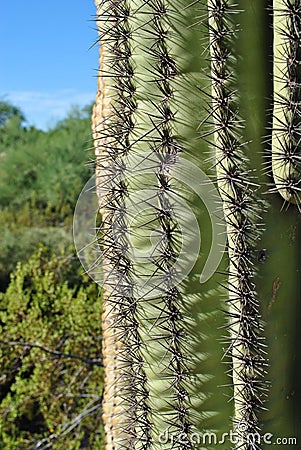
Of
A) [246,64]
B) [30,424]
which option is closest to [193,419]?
[246,64]

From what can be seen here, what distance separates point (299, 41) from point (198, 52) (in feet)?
0.51

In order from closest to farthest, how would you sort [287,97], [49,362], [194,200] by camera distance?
[287,97] < [194,200] < [49,362]

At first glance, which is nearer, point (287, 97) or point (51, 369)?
point (287, 97)

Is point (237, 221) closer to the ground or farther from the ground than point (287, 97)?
closer to the ground

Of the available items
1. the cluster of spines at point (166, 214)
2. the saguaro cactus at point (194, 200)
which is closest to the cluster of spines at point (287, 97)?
the saguaro cactus at point (194, 200)

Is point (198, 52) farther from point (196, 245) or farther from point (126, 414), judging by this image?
point (126, 414)

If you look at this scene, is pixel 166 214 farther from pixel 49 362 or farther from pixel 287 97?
pixel 49 362

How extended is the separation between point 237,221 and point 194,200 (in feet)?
0.25

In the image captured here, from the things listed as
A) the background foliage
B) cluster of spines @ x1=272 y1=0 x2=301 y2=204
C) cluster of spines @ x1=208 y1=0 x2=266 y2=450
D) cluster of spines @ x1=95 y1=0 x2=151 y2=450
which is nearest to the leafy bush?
the background foliage

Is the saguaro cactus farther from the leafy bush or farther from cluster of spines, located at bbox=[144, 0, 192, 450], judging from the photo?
the leafy bush

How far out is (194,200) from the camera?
86cm

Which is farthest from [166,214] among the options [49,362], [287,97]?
[49,362]

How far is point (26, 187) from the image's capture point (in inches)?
397

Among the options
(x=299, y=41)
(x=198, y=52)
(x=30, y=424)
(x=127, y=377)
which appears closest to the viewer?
(x=299, y=41)
